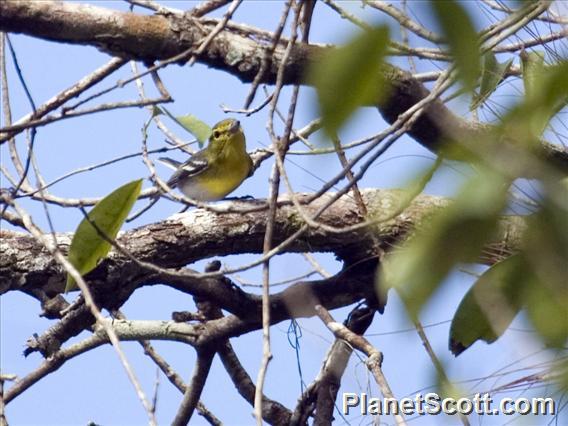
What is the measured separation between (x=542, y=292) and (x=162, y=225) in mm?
2632

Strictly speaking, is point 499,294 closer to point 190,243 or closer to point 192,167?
Result: point 190,243

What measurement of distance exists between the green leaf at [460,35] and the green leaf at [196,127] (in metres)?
2.48

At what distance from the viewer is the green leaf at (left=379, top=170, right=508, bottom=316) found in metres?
0.76

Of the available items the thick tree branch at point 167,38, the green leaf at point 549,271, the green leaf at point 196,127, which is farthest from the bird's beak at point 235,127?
the green leaf at point 549,271

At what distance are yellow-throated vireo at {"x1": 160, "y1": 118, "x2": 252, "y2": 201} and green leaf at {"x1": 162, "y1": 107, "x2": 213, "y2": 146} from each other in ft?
6.68

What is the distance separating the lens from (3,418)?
2.38 metres

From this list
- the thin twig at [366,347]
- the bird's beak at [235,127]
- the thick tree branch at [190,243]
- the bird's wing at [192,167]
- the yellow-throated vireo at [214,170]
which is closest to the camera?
the thin twig at [366,347]

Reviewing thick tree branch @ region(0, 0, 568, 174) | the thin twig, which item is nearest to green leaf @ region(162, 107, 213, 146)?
thick tree branch @ region(0, 0, 568, 174)

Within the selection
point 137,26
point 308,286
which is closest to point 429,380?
point 137,26

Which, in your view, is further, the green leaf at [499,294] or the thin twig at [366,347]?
the thin twig at [366,347]

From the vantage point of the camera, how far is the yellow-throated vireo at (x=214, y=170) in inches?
212

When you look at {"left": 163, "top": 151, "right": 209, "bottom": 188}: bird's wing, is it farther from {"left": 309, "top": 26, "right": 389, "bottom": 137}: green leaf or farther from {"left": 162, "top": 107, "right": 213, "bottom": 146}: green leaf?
{"left": 309, "top": 26, "right": 389, "bottom": 137}: green leaf

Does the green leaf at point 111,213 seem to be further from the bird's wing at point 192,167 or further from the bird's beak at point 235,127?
the bird's beak at point 235,127

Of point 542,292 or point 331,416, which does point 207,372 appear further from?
point 542,292
